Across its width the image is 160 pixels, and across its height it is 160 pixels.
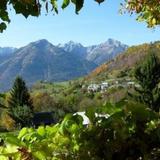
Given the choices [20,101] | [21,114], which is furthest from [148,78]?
[20,101]

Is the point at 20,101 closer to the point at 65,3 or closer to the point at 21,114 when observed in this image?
the point at 21,114

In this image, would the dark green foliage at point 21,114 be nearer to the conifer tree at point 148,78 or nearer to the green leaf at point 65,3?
the conifer tree at point 148,78

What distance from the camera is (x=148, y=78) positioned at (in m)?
77.1

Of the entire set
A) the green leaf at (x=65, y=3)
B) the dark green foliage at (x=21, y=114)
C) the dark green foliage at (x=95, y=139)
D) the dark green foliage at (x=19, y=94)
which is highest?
the green leaf at (x=65, y=3)

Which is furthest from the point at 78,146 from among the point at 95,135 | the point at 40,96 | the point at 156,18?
the point at 40,96

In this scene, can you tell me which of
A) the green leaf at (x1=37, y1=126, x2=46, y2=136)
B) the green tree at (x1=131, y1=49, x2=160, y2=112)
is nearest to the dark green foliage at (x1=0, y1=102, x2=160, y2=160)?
the green leaf at (x1=37, y1=126, x2=46, y2=136)

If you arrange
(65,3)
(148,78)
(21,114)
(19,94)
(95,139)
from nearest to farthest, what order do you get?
(95,139) → (65,3) → (148,78) → (21,114) → (19,94)

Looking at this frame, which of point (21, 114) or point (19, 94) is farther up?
point (19, 94)

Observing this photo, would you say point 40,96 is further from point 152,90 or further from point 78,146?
point 78,146

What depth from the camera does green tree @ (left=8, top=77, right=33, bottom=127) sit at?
3957 inches

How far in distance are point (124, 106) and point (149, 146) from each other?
11.9 inches

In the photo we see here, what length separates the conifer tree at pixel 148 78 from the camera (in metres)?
76.6

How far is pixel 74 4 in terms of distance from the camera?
3520 millimetres

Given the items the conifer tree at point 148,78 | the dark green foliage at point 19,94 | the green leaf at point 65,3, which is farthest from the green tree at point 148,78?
the green leaf at point 65,3
